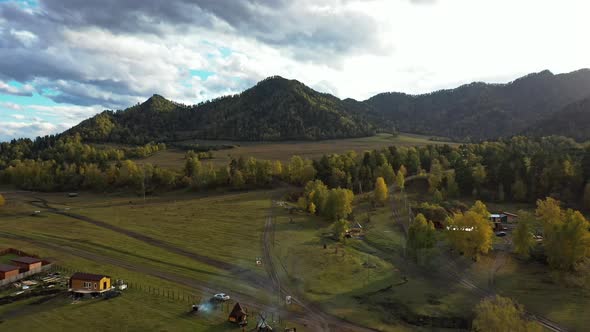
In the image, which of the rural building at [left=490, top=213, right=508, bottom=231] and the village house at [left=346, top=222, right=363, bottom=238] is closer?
the village house at [left=346, top=222, right=363, bottom=238]

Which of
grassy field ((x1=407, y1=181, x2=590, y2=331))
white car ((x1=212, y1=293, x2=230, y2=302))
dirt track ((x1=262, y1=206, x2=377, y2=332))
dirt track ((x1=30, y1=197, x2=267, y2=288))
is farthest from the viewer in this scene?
dirt track ((x1=30, y1=197, x2=267, y2=288))

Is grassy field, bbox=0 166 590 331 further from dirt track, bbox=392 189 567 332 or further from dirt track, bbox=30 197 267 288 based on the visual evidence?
dirt track, bbox=392 189 567 332

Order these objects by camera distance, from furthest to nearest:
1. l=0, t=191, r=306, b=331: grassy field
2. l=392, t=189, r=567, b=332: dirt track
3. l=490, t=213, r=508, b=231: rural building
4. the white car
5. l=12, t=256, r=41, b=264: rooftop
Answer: l=490, t=213, r=508, b=231: rural building → l=12, t=256, r=41, b=264: rooftop → the white car → l=392, t=189, r=567, b=332: dirt track → l=0, t=191, r=306, b=331: grassy field

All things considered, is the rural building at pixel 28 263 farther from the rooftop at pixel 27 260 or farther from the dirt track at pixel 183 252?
the dirt track at pixel 183 252

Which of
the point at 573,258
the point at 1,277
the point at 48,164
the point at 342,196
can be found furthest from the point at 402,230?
the point at 48,164

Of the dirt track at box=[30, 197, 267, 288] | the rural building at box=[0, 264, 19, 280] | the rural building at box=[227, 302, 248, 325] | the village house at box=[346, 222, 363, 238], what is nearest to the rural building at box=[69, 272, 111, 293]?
the rural building at box=[0, 264, 19, 280]

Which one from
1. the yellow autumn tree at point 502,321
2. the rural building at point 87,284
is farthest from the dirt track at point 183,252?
the yellow autumn tree at point 502,321

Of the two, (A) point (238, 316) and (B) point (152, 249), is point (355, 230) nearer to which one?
(B) point (152, 249)
